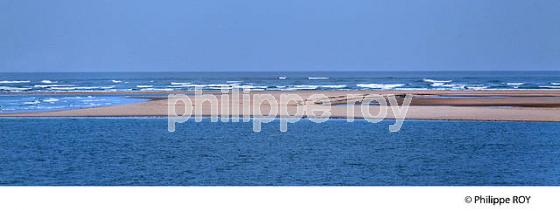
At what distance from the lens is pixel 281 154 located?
13.9 metres

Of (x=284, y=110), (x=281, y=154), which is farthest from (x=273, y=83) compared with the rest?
(x=281, y=154)

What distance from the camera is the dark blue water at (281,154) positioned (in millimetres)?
11438

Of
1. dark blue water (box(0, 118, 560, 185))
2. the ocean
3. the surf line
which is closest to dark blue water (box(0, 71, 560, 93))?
the ocean

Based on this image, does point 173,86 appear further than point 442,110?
Yes

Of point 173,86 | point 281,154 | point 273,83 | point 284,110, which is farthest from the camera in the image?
point 273,83

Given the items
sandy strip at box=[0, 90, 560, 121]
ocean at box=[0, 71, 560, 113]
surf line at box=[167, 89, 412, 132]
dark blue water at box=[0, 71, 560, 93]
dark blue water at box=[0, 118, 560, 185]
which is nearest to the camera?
dark blue water at box=[0, 118, 560, 185]

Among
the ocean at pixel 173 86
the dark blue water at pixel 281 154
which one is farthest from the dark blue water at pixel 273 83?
Result: the dark blue water at pixel 281 154

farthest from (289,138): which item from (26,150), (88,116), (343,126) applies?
(88,116)

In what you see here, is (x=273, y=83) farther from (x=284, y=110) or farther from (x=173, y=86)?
(x=284, y=110)

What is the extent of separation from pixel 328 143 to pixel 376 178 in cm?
387

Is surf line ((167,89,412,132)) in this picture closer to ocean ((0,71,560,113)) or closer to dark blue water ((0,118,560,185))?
dark blue water ((0,118,560,185))

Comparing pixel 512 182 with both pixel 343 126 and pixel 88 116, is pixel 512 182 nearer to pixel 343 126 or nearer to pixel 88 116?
pixel 343 126

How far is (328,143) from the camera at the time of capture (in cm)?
1522

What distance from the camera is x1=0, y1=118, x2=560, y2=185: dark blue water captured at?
1144 cm
